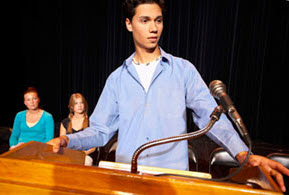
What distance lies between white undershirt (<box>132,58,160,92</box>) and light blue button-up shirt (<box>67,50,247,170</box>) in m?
0.05

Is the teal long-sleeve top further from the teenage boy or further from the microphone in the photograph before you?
the microphone

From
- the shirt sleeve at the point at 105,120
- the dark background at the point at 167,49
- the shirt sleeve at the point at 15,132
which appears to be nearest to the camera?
the shirt sleeve at the point at 105,120

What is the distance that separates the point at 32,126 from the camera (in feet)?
8.80

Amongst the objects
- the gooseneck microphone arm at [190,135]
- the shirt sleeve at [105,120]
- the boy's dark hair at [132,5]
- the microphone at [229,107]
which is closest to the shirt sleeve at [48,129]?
the shirt sleeve at [105,120]

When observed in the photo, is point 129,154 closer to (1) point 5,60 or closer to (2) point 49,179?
(2) point 49,179

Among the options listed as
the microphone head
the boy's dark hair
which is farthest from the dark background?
the microphone head

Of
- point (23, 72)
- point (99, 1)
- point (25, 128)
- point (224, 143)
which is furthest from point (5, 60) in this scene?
point (224, 143)

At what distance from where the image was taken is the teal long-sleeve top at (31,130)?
105 inches

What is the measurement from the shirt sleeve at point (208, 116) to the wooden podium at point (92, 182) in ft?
0.76

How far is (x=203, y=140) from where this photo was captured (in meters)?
4.84

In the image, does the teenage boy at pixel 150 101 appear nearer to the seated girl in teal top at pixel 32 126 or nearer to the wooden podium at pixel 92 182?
the wooden podium at pixel 92 182

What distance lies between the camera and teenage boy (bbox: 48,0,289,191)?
4.20ft

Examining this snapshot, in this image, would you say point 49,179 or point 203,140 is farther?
point 203,140

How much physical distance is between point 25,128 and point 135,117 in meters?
1.94
